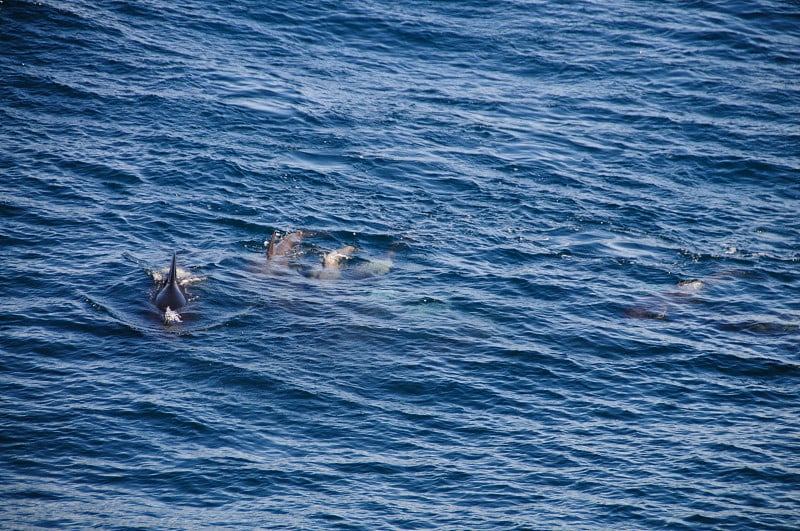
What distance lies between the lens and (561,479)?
62.0 ft

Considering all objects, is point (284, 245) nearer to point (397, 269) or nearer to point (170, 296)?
point (397, 269)

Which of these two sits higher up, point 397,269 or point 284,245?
point 284,245

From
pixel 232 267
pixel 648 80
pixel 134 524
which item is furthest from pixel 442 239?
pixel 648 80

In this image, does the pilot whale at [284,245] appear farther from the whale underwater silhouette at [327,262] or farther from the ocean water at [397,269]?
the ocean water at [397,269]

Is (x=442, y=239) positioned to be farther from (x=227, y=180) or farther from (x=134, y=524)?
(x=134, y=524)

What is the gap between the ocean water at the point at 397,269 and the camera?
18578 millimetres

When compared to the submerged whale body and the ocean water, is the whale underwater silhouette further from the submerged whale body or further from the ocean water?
the submerged whale body

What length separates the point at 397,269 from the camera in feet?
89.8

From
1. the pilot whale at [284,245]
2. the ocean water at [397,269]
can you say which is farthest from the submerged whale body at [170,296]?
the pilot whale at [284,245]

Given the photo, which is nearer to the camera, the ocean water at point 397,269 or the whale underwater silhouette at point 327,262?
the ocean water at point 397,269

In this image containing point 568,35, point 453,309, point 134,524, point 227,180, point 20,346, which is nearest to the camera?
point 134,524

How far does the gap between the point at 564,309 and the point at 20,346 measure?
48.4ft

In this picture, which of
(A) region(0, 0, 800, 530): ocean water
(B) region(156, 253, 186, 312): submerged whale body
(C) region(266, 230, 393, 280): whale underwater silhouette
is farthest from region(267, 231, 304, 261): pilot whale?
(B) region(156, 253, 186, 312): submerged whale body

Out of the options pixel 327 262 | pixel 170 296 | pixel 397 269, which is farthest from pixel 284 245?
pixel 170 296
